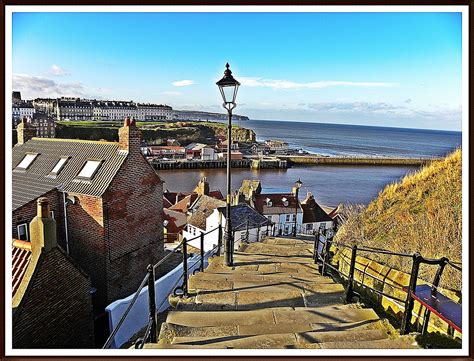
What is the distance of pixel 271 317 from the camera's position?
166 inches

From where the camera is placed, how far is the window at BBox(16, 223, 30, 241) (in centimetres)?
1092

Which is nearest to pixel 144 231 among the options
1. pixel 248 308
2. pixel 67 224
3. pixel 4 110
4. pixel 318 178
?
pixel 67 224

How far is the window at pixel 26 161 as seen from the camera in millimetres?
14814

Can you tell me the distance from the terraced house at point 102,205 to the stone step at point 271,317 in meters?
8.62

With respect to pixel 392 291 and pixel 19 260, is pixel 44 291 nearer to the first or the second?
pixel 19 260

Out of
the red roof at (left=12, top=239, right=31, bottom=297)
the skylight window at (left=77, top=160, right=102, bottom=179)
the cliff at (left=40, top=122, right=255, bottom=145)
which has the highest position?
the cliff at (left=40, top=122, right=255, bottom=145)

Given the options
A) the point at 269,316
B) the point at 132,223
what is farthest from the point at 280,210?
the point at 269,316

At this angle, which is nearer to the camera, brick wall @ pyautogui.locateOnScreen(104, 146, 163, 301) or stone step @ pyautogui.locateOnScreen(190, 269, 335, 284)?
stone step @ pyautogui.locateOnScreen(190, 269, 335, 284)

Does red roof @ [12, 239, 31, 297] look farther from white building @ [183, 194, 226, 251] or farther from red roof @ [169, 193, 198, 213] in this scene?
red roof @ [169, 193, 198, 213]

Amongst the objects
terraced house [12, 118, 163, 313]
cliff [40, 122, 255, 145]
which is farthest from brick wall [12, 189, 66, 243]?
cliff [40, 122, 255, 145]

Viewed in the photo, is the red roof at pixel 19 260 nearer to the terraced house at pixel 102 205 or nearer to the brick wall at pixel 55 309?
the brick wall at pixel 55 309

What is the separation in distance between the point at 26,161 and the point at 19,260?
29.3 ft

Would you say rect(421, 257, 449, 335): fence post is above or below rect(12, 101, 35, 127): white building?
below

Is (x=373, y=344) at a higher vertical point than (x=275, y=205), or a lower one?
higher
